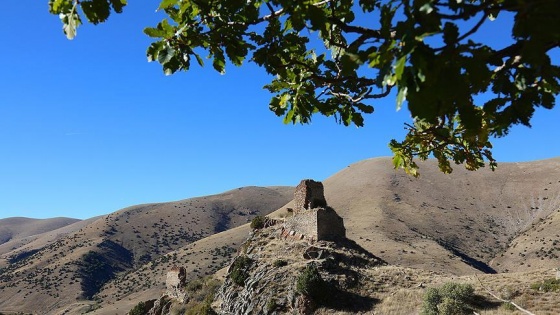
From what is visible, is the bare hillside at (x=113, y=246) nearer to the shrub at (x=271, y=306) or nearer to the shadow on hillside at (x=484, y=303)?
the shrub at (x=271, y=306)

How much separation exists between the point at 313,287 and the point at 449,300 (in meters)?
7.98

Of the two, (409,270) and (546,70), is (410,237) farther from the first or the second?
(546,70)

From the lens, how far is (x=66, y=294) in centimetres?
9456

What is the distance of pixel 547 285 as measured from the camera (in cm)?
2425

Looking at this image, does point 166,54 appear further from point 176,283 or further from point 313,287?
point 176,283

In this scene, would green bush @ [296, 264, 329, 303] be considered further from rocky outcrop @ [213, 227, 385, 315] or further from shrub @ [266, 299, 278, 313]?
shrub @ [266, 299, 278, 313]

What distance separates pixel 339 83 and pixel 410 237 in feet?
236

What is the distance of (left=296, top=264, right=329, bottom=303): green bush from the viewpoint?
27.0 meters

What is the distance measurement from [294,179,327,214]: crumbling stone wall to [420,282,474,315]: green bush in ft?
42.3

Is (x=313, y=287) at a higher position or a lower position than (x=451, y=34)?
lower

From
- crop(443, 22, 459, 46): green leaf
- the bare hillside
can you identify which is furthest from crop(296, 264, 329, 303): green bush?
the bare hillside

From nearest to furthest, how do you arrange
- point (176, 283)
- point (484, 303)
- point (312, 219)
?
point (484, 303), point (312, 219), point (176, 283)

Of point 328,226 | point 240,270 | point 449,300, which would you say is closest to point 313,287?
point 328,226

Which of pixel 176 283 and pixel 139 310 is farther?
pixel 176 283
